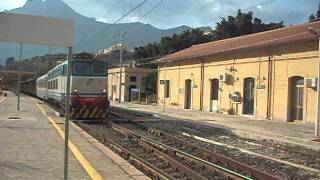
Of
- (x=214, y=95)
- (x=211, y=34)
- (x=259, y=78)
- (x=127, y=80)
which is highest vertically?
(x=211, y=34)

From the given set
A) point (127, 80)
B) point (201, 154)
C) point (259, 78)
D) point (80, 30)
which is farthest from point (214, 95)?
point (127, 80)

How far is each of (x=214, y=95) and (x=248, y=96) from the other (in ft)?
20.6

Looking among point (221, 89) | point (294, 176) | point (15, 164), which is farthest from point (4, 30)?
point (221, 89)

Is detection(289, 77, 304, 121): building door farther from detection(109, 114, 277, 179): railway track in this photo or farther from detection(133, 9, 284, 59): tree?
detection(133, 9, 284, 59): tree

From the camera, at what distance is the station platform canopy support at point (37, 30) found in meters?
6.59

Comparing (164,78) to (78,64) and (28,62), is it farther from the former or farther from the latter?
(28,62)

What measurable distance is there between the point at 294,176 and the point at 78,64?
18.3 meters

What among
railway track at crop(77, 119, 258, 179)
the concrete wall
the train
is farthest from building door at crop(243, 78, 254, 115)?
railway track at crop(77, 119, 258, 179)

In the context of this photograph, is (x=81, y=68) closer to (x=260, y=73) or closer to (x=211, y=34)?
(x=260, y=73)

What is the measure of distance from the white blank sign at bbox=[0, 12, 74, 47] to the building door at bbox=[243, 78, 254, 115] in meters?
29.2

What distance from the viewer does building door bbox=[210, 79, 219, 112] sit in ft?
135

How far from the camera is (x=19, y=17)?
21.9 ft

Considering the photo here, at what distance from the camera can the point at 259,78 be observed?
33906 mm

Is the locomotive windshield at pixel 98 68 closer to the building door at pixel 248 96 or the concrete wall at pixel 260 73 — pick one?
the concrete wall at pixel 260 73
